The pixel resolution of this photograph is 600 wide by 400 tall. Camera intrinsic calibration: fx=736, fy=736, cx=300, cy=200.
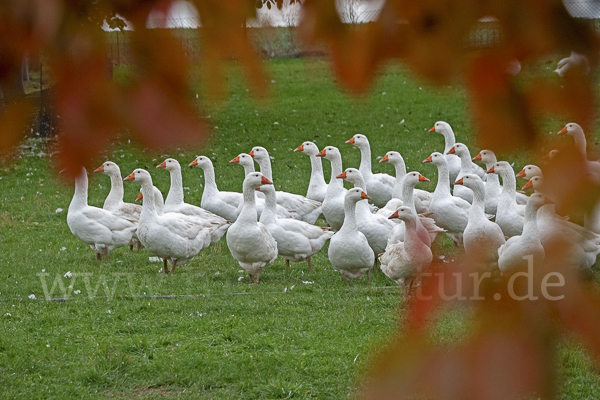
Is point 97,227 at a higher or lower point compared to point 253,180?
lower

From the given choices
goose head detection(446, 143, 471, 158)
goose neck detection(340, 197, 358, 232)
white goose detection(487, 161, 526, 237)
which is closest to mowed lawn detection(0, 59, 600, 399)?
goose neck detection(340, 197, 358, 232)

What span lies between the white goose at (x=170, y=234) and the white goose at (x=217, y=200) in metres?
1.66

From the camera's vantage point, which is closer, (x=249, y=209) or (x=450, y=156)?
(x=249, y=209)

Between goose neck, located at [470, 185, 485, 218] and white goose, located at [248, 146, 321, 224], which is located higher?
goose neck, located at [470, 185, 485, 218]

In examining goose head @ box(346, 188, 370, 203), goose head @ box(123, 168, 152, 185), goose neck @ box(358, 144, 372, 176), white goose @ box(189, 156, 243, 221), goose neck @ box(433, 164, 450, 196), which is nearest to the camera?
goose head @ box(346, 188, 370, 203)

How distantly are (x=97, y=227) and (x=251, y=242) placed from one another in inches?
87.0

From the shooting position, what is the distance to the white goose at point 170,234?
8.02 m

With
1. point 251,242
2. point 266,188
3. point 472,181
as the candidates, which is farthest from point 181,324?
point 472,181

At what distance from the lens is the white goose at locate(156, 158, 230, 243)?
29.5 ft

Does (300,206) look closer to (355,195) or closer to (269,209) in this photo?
(269,209)

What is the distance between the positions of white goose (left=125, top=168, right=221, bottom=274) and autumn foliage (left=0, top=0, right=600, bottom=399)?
7.27 meters

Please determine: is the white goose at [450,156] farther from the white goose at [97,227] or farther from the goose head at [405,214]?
the white goose at [97,227]

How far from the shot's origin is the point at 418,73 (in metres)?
0.83

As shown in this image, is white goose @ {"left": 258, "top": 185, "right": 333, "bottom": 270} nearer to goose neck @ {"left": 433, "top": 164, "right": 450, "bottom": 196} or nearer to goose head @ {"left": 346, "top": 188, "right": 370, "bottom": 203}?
goose head @ {"left": 346, "top": 188, "right": 370, "bottom": 203}
